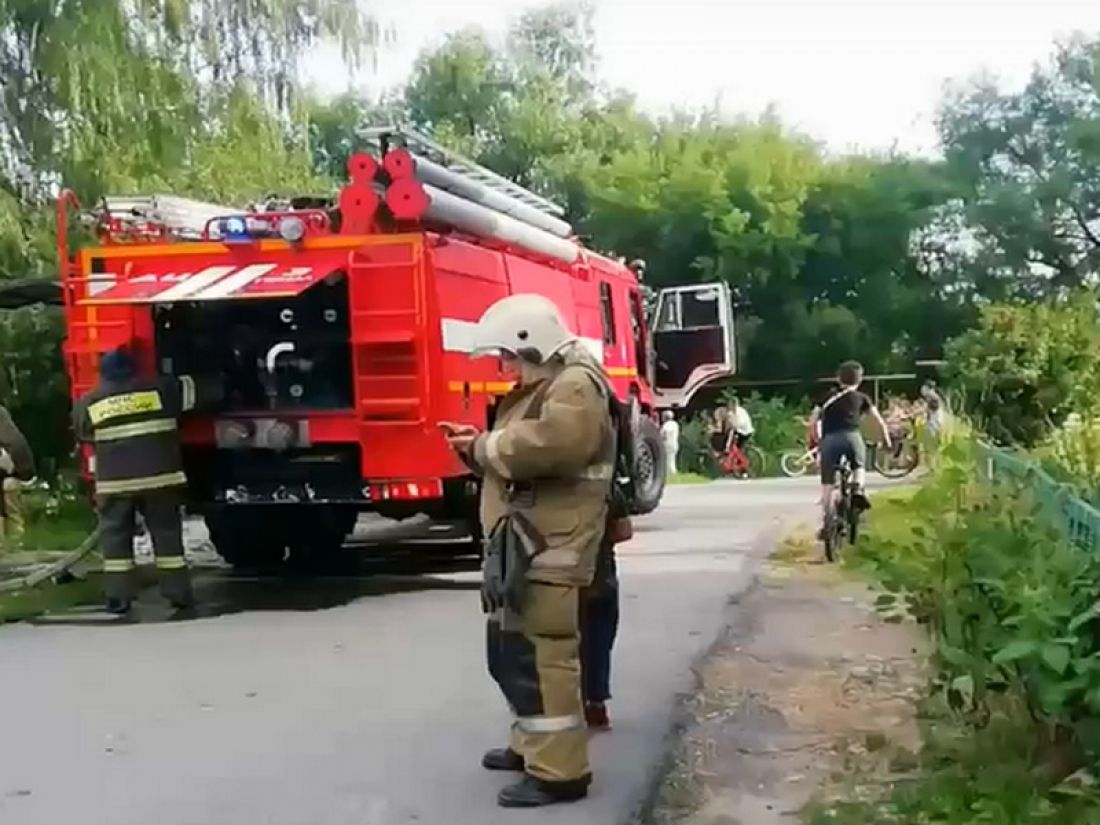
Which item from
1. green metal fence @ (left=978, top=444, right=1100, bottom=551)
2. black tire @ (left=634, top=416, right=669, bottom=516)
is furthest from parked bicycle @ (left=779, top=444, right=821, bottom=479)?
green metal fence @ (left=978, top=444, right=1100, bottom=551)

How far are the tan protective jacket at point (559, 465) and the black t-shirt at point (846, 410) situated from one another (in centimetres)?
783

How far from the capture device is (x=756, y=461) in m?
33.0

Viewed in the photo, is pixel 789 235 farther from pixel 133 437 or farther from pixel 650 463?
pixel 133 437

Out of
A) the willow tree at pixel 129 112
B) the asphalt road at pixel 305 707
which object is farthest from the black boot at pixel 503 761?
the willow tree at pixel 129 112

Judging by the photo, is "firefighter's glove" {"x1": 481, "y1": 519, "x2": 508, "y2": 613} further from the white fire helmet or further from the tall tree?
the tall tree

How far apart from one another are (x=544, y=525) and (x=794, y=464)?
27.1 metres

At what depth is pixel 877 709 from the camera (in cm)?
747

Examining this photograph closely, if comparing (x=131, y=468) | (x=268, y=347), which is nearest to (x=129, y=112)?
(x=268, y=347)

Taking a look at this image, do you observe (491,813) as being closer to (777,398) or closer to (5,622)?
(5,622)

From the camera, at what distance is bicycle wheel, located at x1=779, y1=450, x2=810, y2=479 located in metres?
31.8

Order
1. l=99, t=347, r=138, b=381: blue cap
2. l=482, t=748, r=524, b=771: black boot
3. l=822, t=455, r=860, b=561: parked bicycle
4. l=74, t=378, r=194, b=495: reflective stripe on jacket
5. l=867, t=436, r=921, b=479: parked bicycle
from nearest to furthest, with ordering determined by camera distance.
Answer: l=482, t=748, r=524, b=771: black boot, l=74, t=378, r=194, b=495: reflective stripe on jacket, l=99, t=347, r=138, b=381: blue cap, l=822, t=455, r=860, b=561: parked bicycle, l=867, t=436, r=921, b=479: parked bicycle

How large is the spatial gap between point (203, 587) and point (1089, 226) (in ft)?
115

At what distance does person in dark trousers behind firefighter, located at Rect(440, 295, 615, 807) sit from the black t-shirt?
7.81 m

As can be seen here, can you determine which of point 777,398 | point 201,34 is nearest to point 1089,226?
point 777,398
